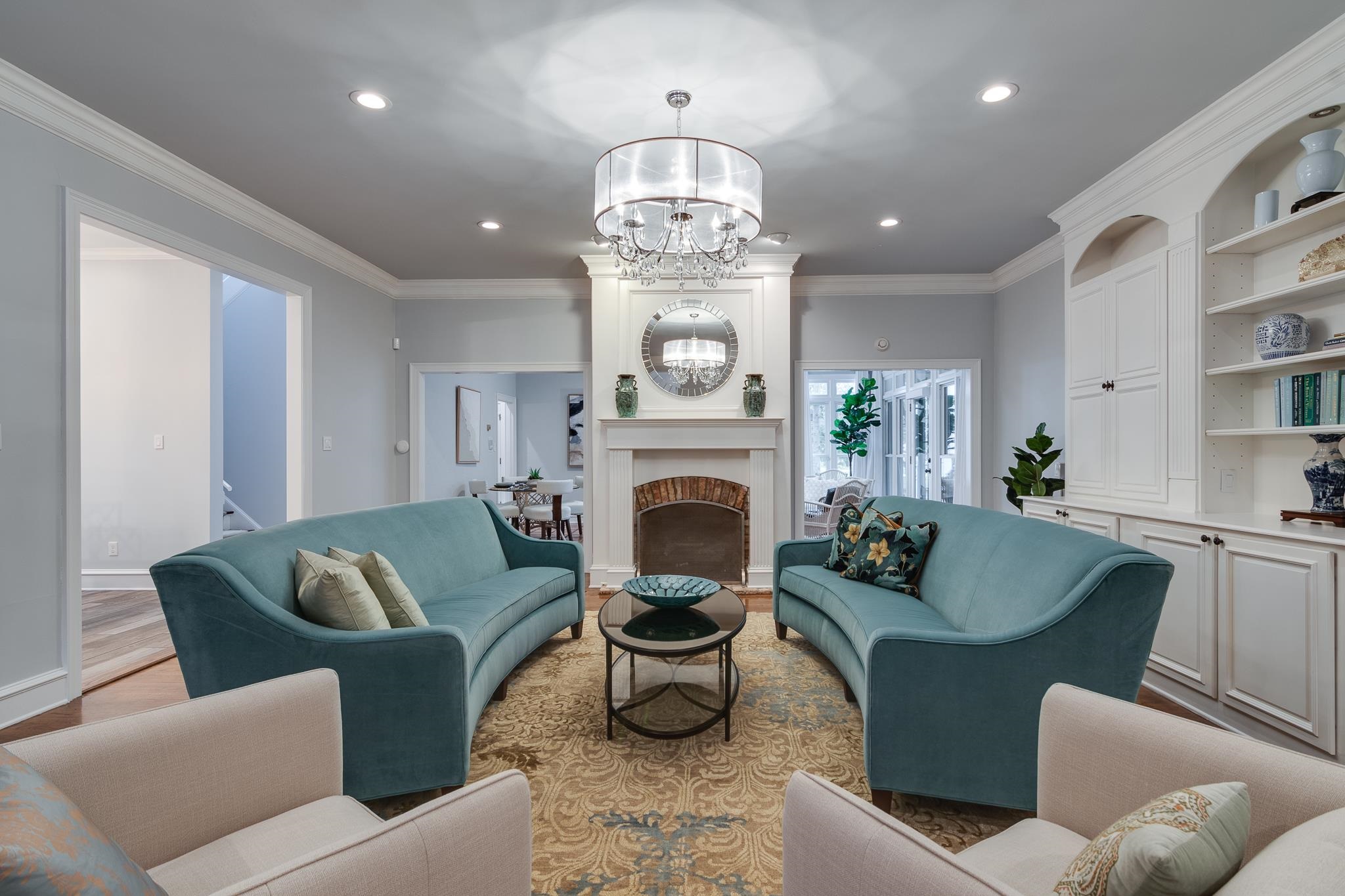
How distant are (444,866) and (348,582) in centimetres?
133

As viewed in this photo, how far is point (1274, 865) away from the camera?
0.65 m

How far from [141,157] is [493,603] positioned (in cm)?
281

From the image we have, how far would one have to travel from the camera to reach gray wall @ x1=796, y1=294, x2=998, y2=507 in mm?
5352

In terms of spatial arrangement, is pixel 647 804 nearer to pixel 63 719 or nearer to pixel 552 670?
pixel 552 670

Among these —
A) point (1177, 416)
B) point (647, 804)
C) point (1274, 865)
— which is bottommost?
point (647, 804)

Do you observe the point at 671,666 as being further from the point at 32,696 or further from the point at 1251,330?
the point at 1251,330

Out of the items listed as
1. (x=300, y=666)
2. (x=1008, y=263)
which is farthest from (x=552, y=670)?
(x=1008, y=263)

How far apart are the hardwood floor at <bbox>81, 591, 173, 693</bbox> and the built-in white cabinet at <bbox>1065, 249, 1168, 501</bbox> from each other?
503 cm

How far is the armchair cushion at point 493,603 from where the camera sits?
92.3 inches

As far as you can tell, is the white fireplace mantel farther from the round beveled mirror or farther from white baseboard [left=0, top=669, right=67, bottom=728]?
white baseboard [left=0, top=669, right=67, bottom=728]

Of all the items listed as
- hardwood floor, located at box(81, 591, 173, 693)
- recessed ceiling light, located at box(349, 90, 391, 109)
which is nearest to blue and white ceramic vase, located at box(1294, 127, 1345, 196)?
recessed ceiling light, located at box(349, 90, 391, 109)

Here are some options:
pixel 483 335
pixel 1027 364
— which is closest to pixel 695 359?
pixel 483 335

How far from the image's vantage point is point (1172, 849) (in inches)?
26.6

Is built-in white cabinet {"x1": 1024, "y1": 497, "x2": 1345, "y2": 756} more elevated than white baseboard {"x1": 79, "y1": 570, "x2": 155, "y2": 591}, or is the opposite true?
built-in white cabinet {"x1": 1024, "y1": 497, "x2": 1345, "y2": 756}
